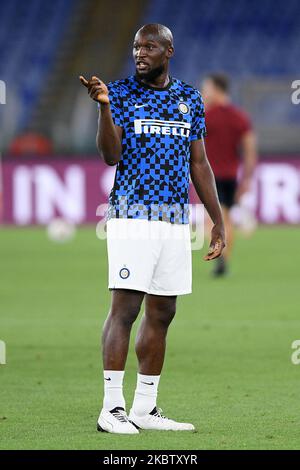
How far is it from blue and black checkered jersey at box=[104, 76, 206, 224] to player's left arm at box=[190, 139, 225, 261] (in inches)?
7.8

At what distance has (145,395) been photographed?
22.1ft

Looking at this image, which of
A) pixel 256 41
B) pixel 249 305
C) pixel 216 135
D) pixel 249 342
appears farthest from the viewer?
pixel 256 41

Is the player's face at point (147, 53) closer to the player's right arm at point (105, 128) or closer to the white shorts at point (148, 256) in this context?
the player's right arm at point (105, 128)

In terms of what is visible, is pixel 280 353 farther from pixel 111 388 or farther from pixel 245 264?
pixel 245 264

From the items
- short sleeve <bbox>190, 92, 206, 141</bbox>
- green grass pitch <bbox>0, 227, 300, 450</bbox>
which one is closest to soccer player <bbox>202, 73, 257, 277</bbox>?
green grass pitch <bbox>0, 227, 300, 450</bbox>

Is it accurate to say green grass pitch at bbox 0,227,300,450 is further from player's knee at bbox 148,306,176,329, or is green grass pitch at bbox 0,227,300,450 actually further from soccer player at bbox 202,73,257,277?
soccer player at bbox 202,73,257,277

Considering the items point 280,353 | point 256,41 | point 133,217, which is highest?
point 256,41

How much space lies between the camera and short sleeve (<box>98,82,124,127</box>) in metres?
6.43

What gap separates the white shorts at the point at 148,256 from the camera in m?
6.52

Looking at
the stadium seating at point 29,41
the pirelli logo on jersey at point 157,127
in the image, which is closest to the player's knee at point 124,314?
the pirelli logo on jersey at point 157,127

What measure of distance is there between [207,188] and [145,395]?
1.20m
